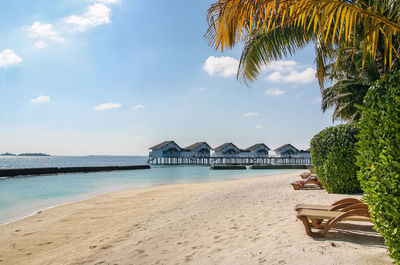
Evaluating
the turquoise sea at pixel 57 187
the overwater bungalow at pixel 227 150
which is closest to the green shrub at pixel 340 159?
the turquoise sea at pixel 57 187

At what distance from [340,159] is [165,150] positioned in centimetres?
5735

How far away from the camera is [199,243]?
15.2 ft

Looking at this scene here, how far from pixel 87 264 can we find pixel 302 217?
11.4ft

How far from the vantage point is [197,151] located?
220 ft

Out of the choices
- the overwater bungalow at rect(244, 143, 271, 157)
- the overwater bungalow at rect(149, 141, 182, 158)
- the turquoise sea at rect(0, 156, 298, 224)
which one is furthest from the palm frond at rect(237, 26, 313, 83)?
the overwater bungalow at rect(244, 143, 271, 157)

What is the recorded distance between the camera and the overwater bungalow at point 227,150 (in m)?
67.1

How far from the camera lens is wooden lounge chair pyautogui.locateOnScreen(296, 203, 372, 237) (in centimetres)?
392

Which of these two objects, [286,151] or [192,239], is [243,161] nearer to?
[286,151]

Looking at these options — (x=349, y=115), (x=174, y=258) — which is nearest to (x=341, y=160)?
(x=174, y=258)

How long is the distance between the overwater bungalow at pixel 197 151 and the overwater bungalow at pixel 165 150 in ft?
6.02

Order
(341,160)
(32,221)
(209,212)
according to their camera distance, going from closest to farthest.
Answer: (209,212) < (341,160) < (32,221)

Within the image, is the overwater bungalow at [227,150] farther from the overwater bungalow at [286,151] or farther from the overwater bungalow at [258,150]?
the overwater bungalow at [286,151]

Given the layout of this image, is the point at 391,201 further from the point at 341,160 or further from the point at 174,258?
the point at 341,160

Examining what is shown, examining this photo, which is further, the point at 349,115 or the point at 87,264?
the point at 349,115
